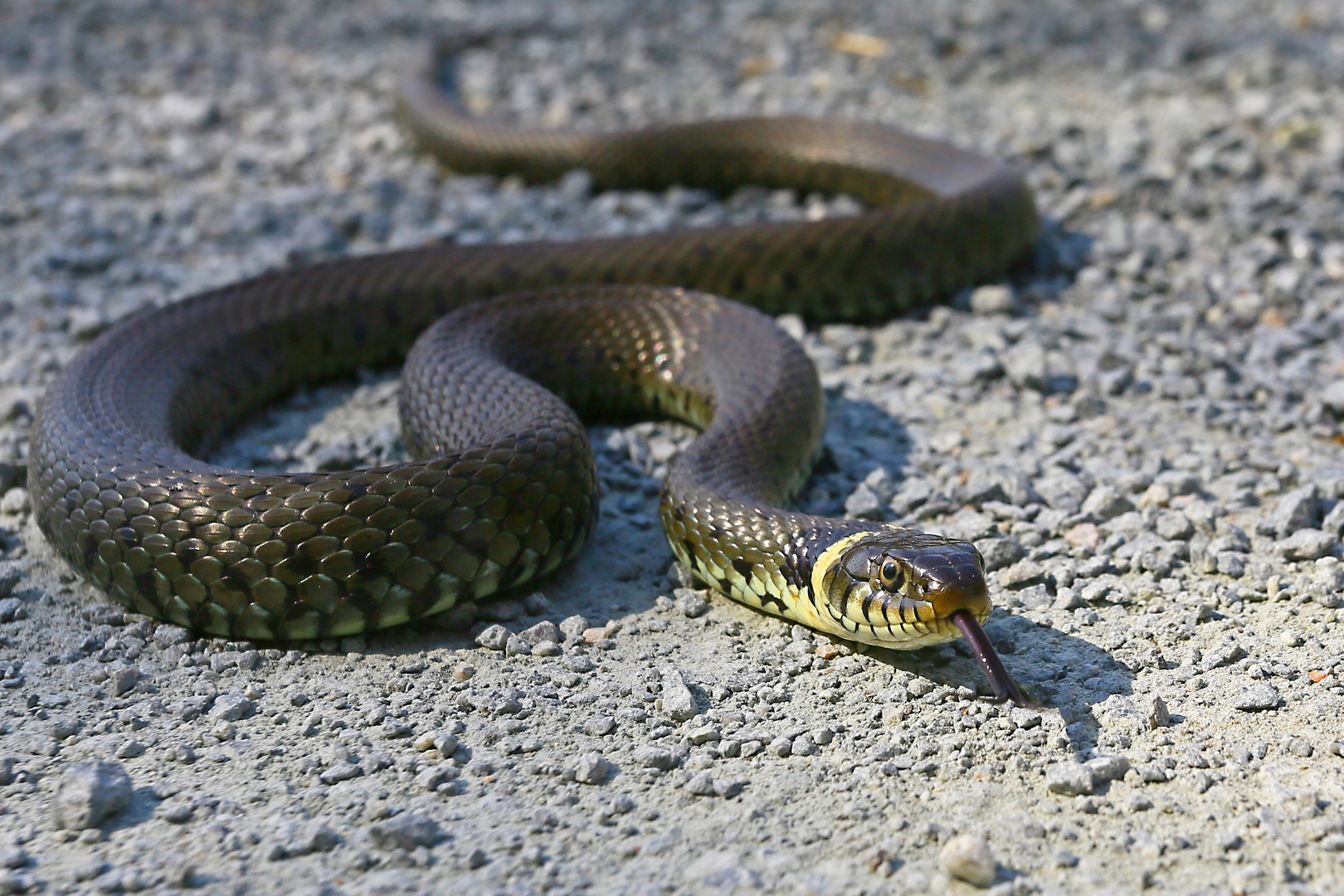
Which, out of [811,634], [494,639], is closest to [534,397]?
[494,639]

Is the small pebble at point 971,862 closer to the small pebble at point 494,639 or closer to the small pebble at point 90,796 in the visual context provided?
the small pebble at point 494,639

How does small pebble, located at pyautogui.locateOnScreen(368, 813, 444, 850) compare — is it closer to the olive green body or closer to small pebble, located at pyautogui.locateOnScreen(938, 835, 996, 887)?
the olive green body

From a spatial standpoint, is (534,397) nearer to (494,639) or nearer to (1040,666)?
(494,639)

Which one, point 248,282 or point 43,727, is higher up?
point 248,282

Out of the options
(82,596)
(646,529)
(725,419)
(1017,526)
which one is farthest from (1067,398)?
(82,596)

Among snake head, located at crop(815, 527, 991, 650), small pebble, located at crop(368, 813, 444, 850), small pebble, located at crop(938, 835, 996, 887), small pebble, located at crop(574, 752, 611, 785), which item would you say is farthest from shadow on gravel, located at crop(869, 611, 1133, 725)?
small pebble, located at crop(368, 813, 444, 850)

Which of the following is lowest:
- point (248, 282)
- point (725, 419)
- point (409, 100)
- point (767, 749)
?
point (767, 749)

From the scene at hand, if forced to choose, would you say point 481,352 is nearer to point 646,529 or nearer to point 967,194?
point 646,529

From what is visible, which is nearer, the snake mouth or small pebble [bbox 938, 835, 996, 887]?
small pebble [bbox 938, 835, 996, 887]
